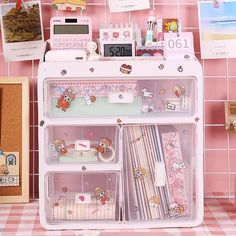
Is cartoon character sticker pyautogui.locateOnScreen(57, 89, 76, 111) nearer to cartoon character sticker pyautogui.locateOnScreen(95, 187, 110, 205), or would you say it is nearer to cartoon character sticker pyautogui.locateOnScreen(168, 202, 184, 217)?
cartoon character sticker pyautogui.locateOnScreen(95, 187, 110, 205)

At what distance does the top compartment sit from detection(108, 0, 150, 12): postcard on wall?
364 mm

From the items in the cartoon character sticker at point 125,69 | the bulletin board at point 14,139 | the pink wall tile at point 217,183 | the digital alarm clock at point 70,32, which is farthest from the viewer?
the pink wall tile at point 217,183

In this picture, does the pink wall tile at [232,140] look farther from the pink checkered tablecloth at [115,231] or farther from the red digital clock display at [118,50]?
the red digital clock display at [118,50]

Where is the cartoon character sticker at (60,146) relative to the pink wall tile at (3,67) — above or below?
below

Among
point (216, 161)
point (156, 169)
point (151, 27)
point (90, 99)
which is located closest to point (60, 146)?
point (90, 99)

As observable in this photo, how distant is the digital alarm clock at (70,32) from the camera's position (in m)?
1.96

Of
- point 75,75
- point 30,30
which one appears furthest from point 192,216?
point 30,30

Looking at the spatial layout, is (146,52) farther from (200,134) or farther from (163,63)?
(200,134)

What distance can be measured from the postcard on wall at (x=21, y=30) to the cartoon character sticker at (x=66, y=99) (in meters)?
0.33

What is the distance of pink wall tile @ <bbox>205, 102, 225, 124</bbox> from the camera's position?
2188 mm

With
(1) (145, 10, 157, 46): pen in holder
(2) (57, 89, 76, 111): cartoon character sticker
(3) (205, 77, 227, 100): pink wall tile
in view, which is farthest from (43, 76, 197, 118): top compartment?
(3) (205, 77, 227, 100): pink wall tile

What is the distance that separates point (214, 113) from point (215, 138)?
9cm

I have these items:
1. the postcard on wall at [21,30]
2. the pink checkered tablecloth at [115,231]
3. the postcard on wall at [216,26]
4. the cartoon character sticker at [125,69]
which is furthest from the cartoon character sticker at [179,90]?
the postcard on wall at [21,30]

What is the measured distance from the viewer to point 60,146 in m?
1.88
